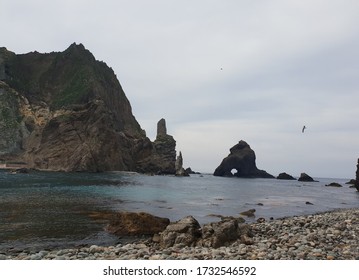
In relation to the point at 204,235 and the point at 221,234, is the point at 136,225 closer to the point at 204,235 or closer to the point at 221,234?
the point at 204,235

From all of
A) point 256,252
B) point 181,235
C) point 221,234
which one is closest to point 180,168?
point 181,235

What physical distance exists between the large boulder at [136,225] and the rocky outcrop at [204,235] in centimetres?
443

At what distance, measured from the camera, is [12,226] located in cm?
2541

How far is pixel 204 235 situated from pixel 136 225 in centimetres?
754

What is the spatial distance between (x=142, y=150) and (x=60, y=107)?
59.3 meters

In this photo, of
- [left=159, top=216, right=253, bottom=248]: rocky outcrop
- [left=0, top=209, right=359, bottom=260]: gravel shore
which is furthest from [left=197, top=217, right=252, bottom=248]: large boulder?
[left=0, top=209, right=359, bottom=260]: gravel shore

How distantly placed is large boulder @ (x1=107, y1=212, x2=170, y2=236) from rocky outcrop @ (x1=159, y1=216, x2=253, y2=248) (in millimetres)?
4431

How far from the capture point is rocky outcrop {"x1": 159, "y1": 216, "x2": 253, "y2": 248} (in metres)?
17.7

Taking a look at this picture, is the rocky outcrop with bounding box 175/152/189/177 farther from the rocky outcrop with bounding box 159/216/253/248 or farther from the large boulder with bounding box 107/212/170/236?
the rocky outcrop with bounding box 159/216/253/248

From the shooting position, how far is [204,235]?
18.6 meters

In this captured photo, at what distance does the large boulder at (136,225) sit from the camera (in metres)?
23.8

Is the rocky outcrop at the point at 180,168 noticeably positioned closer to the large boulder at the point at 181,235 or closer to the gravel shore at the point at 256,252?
the large boulder at the point at 181,235
